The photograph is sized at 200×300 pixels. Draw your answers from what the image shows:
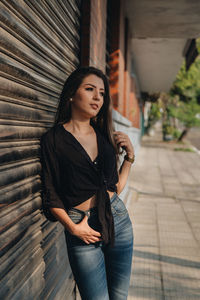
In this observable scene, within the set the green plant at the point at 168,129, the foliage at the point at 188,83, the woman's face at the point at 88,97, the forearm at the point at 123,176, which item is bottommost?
the green plant at the point at 168,129

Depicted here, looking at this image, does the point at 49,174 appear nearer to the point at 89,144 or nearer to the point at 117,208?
the point at 89,144

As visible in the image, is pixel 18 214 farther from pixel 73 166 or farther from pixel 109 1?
pixel 109 1

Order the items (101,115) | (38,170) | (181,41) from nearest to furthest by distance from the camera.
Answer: (38,170) → (101,115) → (181,41)

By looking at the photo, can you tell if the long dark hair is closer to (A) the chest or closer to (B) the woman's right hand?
(A) the chest

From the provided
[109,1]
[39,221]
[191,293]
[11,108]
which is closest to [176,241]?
[191,293]

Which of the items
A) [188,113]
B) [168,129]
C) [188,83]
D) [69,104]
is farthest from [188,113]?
[69,104]

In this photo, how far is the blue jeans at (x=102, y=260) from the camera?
1753 mm

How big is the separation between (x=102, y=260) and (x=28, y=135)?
0.87 m

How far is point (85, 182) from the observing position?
177 cm

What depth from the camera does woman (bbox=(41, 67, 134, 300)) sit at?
174cm

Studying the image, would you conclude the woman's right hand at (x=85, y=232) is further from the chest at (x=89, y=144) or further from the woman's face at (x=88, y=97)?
the woman's face at (x=88, y=97)

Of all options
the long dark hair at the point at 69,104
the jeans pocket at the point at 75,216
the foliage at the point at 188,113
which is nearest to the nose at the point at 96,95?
the long dark hair at the point at 69,104

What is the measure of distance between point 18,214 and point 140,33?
7.01m

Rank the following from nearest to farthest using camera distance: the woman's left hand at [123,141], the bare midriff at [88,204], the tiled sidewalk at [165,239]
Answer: the bare midriff at [88,204] < the woman's left hand at [123,141] < the tiled sidewalk at [165,239]
